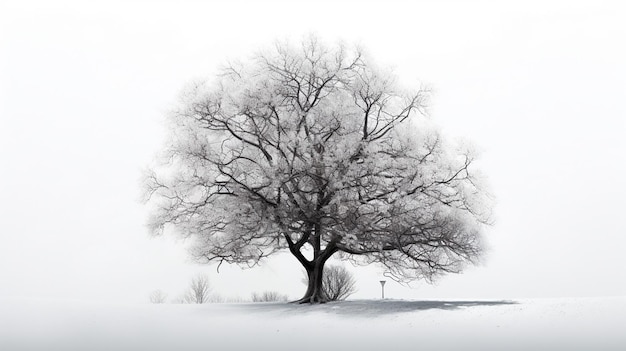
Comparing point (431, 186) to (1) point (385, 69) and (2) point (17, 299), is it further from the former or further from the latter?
(2) point (17, 299)

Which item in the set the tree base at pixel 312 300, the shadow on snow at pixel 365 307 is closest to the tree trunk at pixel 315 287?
the tree base at pixel 312 300

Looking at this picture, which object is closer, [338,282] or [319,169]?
[319,169]

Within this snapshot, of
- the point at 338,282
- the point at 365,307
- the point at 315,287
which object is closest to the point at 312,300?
the point at 315,287

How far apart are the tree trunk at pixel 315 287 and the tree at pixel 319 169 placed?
0.04 m

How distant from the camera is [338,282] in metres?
25.3

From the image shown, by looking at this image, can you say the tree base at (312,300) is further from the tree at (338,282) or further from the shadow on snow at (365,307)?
the tree at (338,282)

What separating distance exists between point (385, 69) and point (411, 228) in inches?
190

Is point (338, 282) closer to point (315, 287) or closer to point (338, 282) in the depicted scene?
point (338, 282)

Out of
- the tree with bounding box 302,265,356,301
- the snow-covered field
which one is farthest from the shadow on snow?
the tree with bounding box 302,265,356,301

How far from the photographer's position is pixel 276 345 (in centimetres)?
1324

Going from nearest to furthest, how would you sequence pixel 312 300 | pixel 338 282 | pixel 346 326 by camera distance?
Result: 1. pixel 346 326
2. pixel 312 300
3. pixel 338 282

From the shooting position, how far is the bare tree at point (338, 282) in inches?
991

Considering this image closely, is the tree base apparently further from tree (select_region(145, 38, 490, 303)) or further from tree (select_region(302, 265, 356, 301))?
tree (select_region(302, 265, 356, 301))

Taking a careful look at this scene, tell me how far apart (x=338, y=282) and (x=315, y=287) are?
5.14 metres
